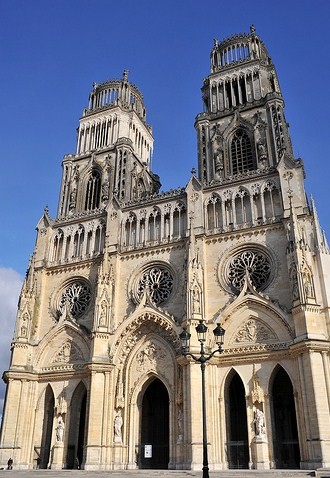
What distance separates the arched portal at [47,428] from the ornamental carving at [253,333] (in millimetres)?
14255

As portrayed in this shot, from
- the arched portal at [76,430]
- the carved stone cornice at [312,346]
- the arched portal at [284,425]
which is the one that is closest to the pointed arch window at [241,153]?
the carved stone cornice at [312,346]

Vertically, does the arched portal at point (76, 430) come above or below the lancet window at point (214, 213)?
below

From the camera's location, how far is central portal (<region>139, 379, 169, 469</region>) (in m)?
30.6

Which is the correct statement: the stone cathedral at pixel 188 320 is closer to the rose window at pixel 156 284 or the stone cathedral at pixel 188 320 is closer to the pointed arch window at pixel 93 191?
the rose window at pixel 156 284

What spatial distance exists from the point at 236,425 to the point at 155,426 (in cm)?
604

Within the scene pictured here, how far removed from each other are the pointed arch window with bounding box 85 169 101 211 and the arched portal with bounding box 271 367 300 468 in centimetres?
2208

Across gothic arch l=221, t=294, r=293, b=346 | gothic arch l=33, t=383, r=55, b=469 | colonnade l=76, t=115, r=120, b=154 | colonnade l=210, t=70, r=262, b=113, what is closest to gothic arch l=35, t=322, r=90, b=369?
gothic arch l=33, t=383, r=55, b=469

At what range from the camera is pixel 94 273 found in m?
35.0

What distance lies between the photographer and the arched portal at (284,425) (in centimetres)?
2642

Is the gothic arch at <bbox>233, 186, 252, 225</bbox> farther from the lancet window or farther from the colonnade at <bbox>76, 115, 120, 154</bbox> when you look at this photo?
the colonnade at <bbox>76, 115, 120, 154</bbox>

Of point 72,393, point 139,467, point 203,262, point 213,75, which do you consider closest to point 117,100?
point 213,75

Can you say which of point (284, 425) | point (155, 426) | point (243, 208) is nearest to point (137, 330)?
point (155, 426)

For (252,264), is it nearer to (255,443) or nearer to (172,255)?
(172,255)

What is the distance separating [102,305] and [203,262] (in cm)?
766
